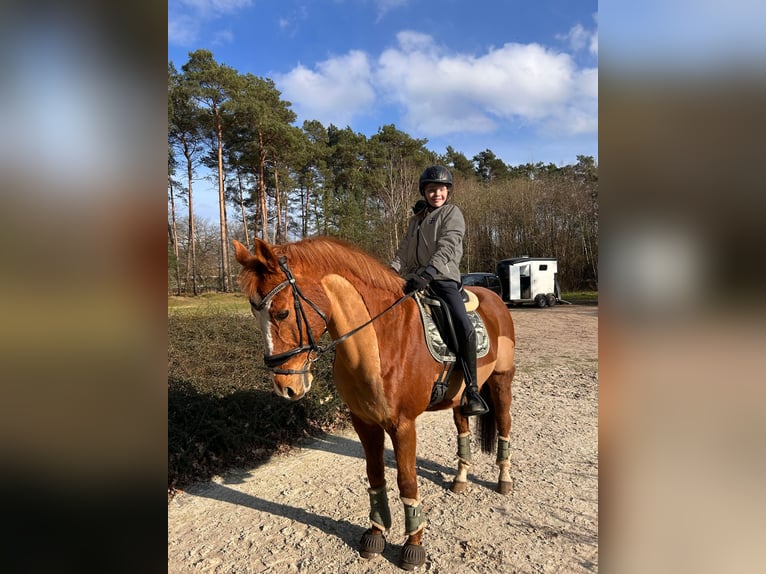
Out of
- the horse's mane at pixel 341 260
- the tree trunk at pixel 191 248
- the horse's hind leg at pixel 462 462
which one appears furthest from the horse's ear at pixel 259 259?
the tree trunk at pixel 191 248

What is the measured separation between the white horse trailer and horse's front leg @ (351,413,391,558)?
21614 millimetres

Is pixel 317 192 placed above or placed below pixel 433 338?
above

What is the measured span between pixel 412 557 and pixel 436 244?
2.38 m

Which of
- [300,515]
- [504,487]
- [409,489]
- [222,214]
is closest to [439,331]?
[409,489]

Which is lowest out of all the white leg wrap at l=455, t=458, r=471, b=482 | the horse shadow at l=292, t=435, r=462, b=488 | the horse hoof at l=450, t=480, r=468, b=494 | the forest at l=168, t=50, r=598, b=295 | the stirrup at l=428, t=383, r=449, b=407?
the horse shadow at l=292, t=435, r=462, b=488

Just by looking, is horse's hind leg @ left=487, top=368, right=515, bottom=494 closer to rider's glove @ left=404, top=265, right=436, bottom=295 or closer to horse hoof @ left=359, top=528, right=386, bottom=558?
horse hoof @ left=359, top=528, right=386, bottom=558

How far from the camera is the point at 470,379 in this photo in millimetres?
3221

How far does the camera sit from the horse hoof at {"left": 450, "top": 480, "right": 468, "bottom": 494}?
13.1 ft

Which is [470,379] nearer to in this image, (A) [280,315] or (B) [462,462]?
(B) [462,462]

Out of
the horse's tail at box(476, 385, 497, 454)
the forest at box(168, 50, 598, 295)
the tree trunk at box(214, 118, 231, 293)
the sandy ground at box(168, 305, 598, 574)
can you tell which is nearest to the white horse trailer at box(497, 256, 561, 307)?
the forest at box(168, 50, 598, 295)

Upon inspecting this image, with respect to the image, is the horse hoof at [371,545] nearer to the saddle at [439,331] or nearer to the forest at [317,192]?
the saddle at [439,331]

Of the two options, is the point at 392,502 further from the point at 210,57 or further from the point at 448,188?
the point at 210,57
